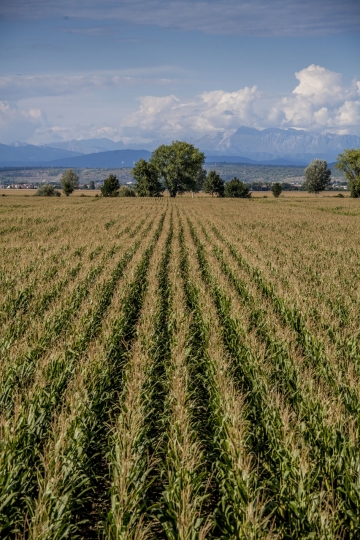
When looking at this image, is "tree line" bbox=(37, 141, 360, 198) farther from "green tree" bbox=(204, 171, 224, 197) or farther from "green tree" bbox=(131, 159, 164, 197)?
"green tree" bbox=(204, 171, 224, 197)

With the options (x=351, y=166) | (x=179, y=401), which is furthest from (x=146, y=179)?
(x=179, y=401)

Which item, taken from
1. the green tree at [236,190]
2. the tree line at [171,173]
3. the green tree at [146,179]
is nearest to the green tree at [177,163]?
the tree line at [171,173]

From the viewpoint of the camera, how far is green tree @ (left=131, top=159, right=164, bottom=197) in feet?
380

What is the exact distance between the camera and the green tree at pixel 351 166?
107 metres

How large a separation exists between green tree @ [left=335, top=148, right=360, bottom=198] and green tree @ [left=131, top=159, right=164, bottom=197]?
44822 millimetres

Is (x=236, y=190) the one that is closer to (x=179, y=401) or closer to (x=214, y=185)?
(x=214, y=185)

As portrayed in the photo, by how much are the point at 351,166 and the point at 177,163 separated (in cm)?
4327

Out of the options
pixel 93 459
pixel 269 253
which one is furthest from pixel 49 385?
pixel 269 253

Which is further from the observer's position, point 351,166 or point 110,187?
point 110,187

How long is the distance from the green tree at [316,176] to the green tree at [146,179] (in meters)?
52.0

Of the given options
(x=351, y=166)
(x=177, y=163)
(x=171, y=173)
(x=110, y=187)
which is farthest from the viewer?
(x=110, y=187)

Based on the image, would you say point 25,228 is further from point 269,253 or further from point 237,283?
point 237,283

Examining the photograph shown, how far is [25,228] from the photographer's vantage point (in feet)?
116

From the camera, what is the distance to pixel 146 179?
381 ft
